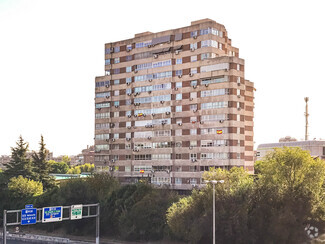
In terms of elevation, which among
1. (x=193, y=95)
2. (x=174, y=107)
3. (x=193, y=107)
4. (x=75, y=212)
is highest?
(x=193, y=95)

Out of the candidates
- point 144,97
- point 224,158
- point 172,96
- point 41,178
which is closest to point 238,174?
point 224,158

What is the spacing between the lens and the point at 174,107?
9675 cm

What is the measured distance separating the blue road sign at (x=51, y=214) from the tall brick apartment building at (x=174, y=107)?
4171cm

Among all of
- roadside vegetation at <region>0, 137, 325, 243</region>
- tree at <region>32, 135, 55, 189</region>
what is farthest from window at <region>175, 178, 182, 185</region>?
tree at <region>32, 135, 55, 189</region>

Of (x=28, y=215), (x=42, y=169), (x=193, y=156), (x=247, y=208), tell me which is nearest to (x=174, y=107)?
(x=193, y=156)

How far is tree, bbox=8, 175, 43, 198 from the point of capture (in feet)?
325

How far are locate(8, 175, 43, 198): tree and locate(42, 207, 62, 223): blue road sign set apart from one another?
47876 millimetres

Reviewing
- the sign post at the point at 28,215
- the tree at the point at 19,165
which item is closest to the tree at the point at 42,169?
the tree at the point at 19,165

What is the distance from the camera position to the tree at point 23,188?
9912cm

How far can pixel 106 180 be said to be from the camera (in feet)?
288

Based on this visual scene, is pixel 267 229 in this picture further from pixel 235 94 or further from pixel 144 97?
pixel 144 97

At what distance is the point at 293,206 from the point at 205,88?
A: 38951 mm

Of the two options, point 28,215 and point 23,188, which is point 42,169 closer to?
point 23,188

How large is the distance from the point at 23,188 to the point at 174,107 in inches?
1498
